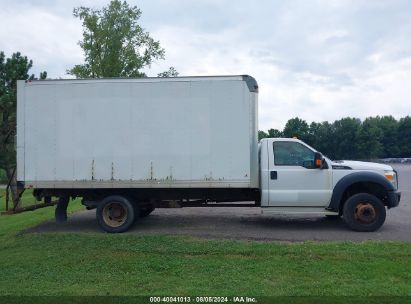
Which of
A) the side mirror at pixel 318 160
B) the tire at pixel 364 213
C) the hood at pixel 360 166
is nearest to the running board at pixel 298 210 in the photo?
the tire at pixel 364 213

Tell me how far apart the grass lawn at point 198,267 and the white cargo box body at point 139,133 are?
136cm

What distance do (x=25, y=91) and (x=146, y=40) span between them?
19221mm

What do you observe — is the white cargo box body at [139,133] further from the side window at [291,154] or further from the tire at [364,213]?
the tire at [364,213]

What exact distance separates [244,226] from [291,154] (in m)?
1.93

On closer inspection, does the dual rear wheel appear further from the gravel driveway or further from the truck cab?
the truck cab

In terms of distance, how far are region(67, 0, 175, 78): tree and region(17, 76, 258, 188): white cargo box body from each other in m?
16.0

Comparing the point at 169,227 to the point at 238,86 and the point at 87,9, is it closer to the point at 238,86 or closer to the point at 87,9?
the point at 238,86

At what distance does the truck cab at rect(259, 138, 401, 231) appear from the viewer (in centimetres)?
1016

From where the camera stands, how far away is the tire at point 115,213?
10.5 metres

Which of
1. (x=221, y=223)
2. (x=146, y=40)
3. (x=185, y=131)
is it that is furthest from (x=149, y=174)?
(x=146, y=40)

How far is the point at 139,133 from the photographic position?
10.2 m

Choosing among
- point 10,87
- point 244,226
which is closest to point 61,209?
point 244,226

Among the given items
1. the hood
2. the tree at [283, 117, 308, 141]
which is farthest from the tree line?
the hood

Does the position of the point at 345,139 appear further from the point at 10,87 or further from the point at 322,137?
the point at 10,87
